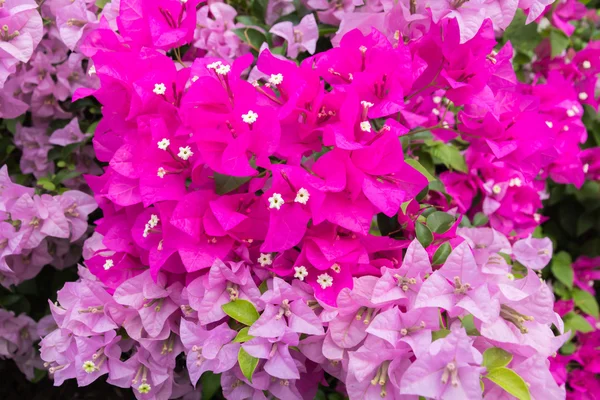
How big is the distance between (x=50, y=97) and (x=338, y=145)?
88cm

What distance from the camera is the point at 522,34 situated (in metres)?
1.47

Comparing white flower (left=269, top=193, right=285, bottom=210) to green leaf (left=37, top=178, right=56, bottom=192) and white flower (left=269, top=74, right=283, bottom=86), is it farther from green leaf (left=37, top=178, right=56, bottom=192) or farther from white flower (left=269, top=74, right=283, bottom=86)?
green leaf (left=37, top=178, right=56, bottom=192)

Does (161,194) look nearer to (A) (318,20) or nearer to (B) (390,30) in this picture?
(B) (390,30)

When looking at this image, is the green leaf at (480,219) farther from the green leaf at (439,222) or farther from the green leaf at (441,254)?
the green leaf at (441,254)

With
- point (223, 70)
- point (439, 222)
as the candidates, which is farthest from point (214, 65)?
point (439, 222)

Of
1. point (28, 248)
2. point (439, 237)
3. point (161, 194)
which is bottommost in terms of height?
point (28, 248)

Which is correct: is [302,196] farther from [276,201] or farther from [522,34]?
[522,34]

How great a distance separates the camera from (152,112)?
2.96ft

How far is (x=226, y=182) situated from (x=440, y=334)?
1.28 feet

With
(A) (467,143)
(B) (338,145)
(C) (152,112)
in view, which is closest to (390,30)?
(B) (338,145)

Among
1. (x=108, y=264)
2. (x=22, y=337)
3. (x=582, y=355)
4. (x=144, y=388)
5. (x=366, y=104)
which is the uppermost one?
(x=366, y=104)

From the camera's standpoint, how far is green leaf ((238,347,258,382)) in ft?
2.56

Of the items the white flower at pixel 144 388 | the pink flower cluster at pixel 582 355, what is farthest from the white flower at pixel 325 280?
the pink flower cluster at pixel 582 355

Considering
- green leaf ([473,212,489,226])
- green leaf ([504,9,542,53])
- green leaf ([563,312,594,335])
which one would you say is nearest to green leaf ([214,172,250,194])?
green leaf ([473,212,489,226])
